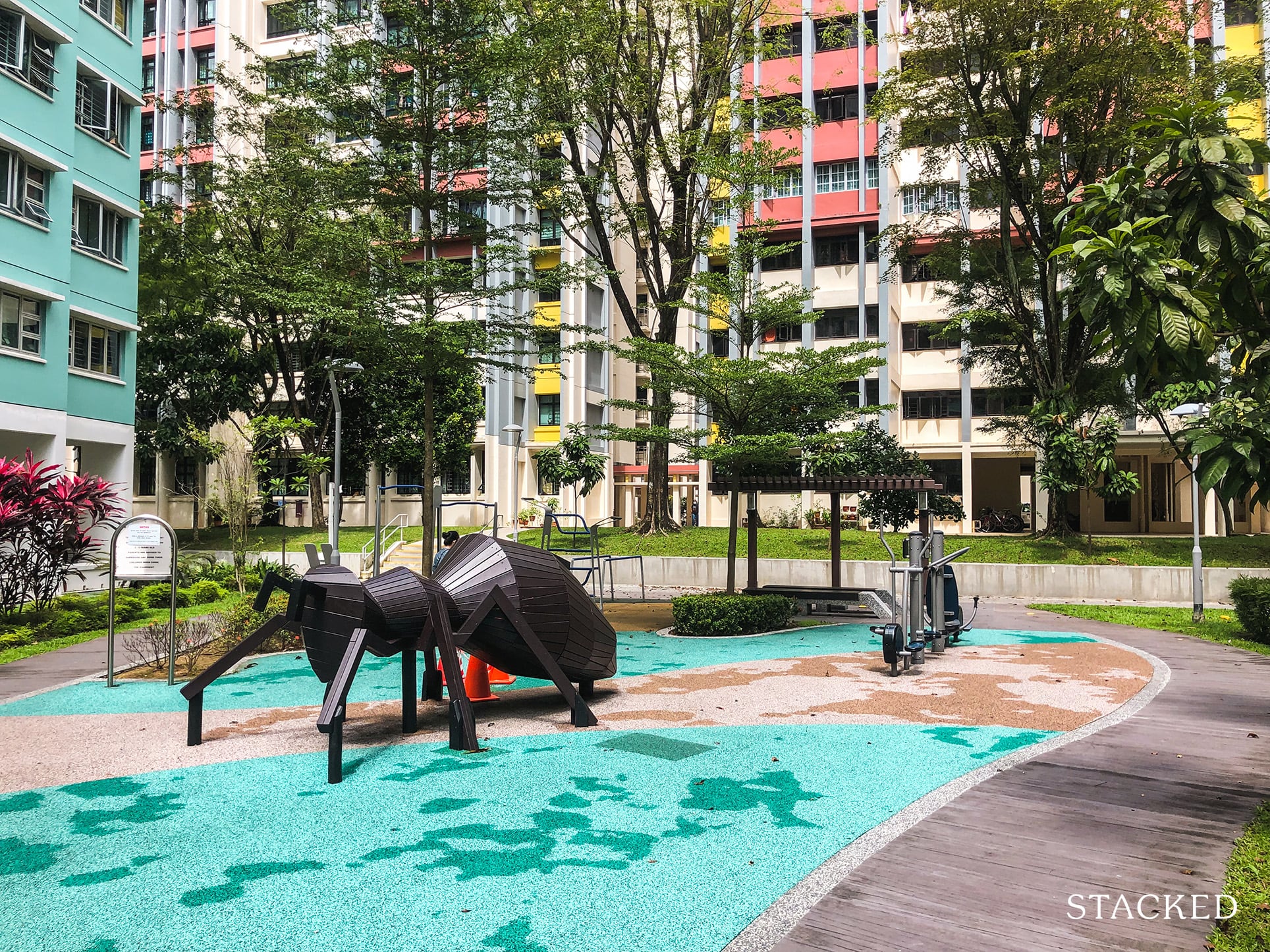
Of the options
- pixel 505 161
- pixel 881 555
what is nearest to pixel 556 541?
pixel 881 555

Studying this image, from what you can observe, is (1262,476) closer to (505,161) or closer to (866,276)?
(505,161)

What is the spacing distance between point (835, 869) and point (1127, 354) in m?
3.14

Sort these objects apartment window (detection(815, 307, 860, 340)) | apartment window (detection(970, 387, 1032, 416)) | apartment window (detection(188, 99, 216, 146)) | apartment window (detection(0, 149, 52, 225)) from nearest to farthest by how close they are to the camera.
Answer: apartment window (detection(0, 149, 52, 225)), apartment window (detection(970, 387, 1032, 416)), apartment window (detection(188, 99, 216, 146)), apartment window (detection(815, 307, 860, 340))

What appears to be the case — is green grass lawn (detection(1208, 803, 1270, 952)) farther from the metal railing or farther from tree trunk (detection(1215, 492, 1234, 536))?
the metal railing

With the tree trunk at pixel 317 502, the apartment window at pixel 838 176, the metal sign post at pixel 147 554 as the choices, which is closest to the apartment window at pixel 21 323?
the metal sign post at pixel 147 554

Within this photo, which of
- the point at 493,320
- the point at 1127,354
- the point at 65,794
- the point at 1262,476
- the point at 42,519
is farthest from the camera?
the point at 493,320

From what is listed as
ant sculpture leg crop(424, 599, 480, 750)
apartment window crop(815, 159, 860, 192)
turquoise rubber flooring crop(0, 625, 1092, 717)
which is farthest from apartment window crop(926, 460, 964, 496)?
ant sculpture leg crop(424, 599, 480, 750)

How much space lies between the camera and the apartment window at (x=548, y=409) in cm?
4225

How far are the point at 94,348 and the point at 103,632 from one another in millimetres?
12342

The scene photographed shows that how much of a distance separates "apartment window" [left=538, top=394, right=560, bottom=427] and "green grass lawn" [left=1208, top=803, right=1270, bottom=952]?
3798 centimetres

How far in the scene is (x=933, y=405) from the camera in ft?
125

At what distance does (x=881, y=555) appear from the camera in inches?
966

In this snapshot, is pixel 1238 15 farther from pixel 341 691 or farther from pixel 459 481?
pixel 341 691

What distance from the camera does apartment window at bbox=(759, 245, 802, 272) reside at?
129 ft
